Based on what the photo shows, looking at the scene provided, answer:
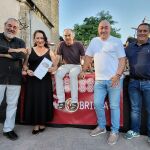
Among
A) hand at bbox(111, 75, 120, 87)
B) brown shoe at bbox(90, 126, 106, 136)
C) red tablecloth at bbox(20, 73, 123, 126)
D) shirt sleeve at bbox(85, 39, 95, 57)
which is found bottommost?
brown shoe at bbox(90, 126, 106, 136)

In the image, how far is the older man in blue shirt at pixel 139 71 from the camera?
4.88m

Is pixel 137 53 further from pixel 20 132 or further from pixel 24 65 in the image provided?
pixel 20 132

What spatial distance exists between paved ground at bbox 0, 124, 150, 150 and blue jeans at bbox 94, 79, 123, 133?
13.5 inches

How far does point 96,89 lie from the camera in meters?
5.18

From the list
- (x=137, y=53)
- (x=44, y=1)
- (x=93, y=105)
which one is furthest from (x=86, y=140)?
(x=44, y=1)

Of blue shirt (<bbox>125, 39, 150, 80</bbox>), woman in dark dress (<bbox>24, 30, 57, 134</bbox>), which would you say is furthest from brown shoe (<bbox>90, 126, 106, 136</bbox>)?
blue shirt (<bbox>125, 39, 150, 80</bbox>)

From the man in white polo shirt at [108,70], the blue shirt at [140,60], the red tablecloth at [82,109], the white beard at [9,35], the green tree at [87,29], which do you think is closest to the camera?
the blue shirt at [140,60]

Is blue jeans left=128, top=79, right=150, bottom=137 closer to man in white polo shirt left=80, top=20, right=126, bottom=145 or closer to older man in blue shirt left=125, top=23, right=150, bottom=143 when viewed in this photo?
older man in blue shirt left=125, top=23, right=150, bottom=143

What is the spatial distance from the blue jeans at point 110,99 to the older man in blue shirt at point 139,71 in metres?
0.26

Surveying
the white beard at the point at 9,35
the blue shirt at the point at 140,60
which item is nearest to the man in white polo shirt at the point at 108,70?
the blue shirt at the point at 140,60

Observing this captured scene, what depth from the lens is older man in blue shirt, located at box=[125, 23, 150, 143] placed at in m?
4.88

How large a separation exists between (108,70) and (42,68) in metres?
1.21

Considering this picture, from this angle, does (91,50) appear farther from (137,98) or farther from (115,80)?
(137,98)

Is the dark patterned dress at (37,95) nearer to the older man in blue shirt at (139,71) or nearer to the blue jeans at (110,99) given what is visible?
the blue jeans at (110,99)
